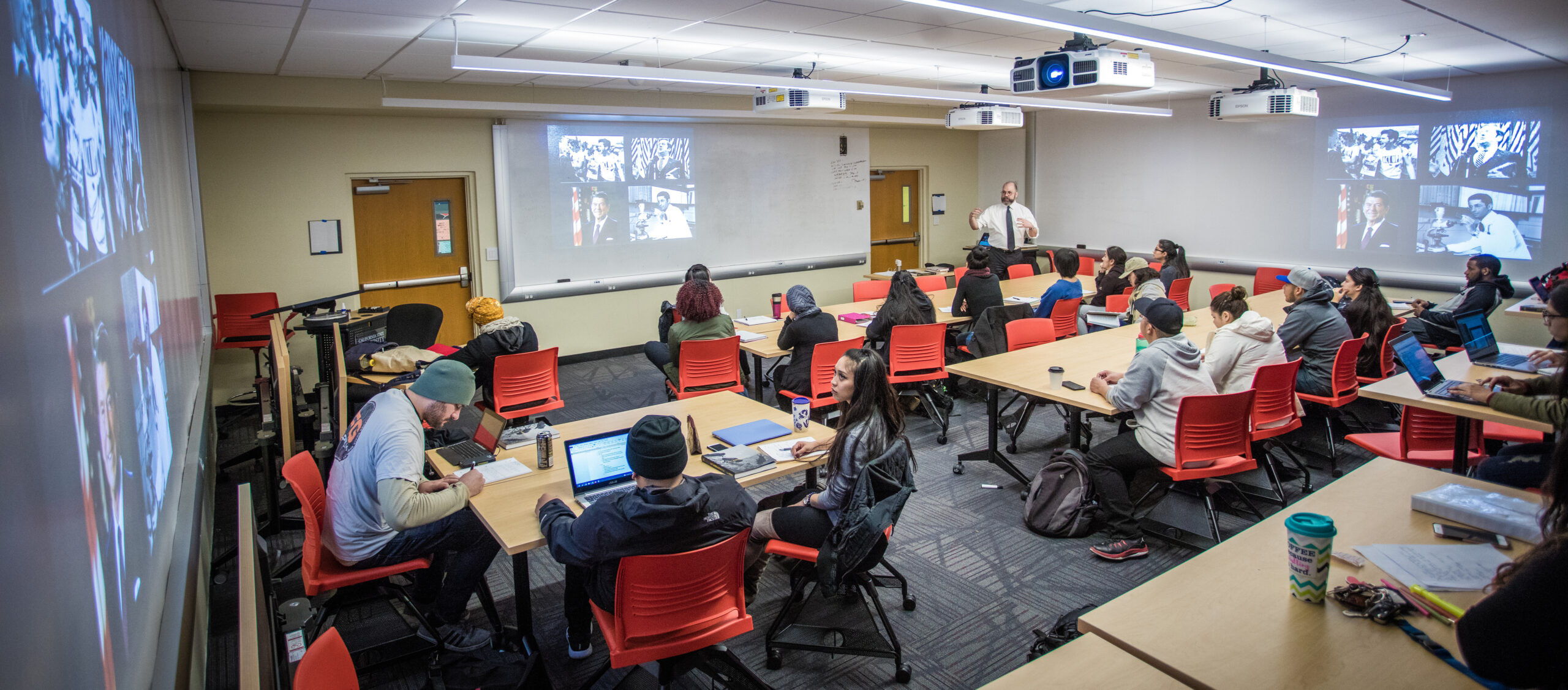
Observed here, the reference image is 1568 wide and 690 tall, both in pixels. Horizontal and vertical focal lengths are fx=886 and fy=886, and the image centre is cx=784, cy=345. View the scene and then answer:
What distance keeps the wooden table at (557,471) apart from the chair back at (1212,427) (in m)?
1.72

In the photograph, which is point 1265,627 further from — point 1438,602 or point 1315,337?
point 1315,337

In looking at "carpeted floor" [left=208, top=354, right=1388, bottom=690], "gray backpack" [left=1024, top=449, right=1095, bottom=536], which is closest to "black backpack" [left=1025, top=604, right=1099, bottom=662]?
"carpeted floor" [left=208, top=354, right=1388, bottom=690]

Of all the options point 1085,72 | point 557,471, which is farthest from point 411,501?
point 1085,72

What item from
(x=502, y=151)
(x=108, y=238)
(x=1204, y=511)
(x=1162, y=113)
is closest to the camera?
(x=108, y=238)

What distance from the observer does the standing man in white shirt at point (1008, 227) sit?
1068 cm

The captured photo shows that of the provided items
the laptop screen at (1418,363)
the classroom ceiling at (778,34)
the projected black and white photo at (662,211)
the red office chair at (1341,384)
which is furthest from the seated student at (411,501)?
the projected black and white photo at (662,211)

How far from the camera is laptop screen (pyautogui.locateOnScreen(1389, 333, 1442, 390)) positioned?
4281 mm

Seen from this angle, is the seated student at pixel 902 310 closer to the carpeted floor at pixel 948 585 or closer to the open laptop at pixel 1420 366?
the carpeted floor at pixel 948 585

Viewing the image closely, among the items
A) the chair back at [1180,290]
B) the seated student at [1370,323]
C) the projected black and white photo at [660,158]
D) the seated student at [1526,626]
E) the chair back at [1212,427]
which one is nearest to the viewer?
the seated student at [1526,626]

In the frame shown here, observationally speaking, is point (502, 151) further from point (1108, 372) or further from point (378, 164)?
point (1108, 372)

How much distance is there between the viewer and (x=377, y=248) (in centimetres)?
823

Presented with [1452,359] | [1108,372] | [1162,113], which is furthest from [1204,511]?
[1162,113]

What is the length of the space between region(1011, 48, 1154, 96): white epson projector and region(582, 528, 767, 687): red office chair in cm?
354

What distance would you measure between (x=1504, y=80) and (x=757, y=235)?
772 cm
